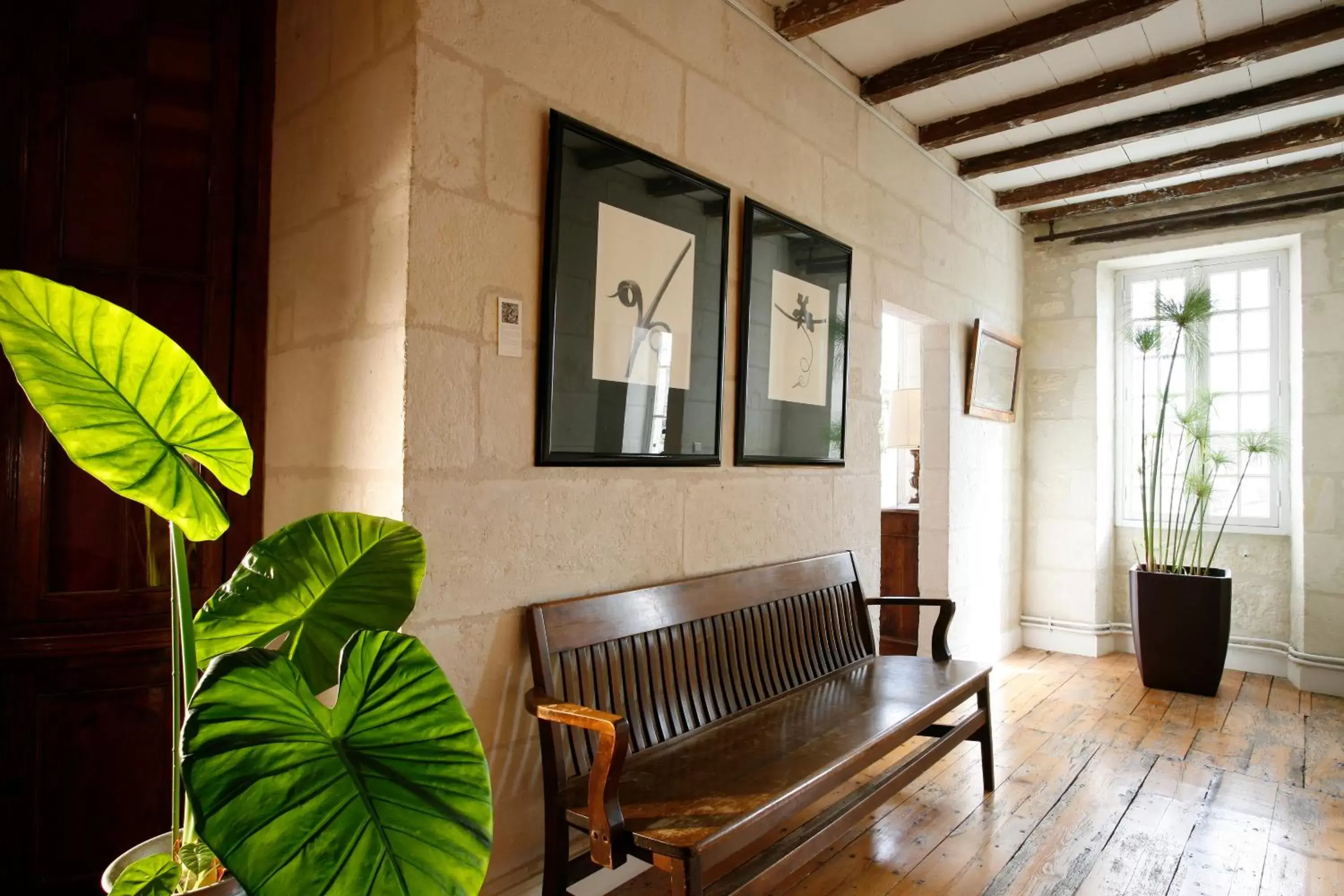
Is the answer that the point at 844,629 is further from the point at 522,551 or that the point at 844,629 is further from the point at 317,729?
the point at 317,729

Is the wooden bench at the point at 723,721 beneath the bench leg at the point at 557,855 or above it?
above

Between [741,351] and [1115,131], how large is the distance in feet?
8.73

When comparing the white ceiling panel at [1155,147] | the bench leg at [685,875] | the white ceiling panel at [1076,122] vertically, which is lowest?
the bench leg at [685,875]

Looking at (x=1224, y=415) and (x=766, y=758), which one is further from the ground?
(x=1224, y=415)

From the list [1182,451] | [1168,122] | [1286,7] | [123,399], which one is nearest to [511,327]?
[123,399]

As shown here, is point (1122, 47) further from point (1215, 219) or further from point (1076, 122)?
point (1215, 219)

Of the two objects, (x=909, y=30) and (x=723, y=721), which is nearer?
(x=723, y=721)

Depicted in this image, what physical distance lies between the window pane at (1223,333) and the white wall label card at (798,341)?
3302 millimetres

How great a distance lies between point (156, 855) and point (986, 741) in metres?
2.72

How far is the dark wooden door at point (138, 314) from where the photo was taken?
2.00 meters

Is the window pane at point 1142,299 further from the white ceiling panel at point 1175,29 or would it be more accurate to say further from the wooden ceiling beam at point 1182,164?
the white ceiling panel at point 1175,29

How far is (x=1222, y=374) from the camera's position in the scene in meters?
5.07

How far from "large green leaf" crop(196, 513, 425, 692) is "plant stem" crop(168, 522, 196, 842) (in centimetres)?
5

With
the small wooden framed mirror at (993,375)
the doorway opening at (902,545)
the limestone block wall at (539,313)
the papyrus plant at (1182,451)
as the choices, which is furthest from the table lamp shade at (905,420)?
the papyrus plant at (1182,451)
